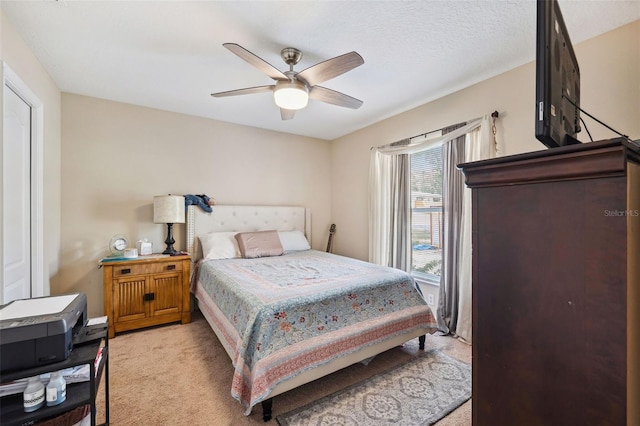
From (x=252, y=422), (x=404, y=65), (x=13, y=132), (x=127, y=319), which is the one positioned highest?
(x=404, y=65)

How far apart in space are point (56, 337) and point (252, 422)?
1141 millimetres

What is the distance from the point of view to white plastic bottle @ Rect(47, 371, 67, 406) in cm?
103

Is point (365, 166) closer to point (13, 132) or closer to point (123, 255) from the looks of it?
point (123, 255)

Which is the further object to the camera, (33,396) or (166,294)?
(166,294)

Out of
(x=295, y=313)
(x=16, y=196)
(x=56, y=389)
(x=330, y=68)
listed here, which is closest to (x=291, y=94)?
(x=330, y=68)

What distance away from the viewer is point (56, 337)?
1.03 meters

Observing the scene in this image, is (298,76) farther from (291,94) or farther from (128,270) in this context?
(128,270)

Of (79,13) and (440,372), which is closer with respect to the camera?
(79,13)

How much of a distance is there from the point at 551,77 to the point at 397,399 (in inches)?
76.6

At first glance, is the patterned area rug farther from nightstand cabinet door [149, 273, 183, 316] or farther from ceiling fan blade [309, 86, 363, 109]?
ceiling fan blade [309, 86, 363, 109]

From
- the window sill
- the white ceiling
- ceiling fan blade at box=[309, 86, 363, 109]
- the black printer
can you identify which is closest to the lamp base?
the white ceiling

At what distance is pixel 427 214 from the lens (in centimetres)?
318

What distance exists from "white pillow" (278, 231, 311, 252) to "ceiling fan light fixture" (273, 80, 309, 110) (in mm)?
2043

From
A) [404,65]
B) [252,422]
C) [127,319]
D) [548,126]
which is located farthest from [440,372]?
[127,319]
